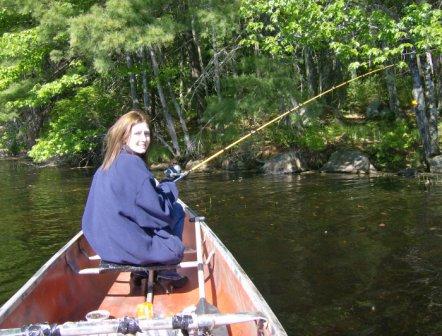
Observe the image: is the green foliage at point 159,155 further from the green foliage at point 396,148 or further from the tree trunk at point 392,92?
the tree trunk at point 392,92

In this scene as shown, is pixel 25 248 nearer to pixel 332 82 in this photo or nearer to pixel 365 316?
pixel 365 316

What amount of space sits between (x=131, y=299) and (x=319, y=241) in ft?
15.1

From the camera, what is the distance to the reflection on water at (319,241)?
6094 millimetres

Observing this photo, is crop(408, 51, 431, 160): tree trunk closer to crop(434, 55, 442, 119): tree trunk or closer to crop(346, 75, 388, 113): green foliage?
crop(434, 55, 442, 119): tree trunk

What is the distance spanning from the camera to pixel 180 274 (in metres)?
5.87

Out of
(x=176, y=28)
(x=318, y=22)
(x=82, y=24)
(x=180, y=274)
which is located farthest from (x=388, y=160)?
(x=180, y=274)

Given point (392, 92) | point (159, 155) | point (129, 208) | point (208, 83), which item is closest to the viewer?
point (129, 208)

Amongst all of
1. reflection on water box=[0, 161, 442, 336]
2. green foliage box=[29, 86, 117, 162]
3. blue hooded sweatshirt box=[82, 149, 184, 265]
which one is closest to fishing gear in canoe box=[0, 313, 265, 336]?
blue hooded sweatshirt box=[82, 149, 184, 265]

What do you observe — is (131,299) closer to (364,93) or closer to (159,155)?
(159,155)

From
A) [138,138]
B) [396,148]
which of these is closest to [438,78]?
[396,148]

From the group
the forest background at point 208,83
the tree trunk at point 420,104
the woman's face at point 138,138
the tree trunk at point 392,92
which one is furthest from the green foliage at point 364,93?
the woman's face at point 138,138

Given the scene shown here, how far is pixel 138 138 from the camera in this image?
4.43 metres

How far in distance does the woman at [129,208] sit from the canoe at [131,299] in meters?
0.52

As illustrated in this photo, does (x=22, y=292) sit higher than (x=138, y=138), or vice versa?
(x=138, y=138)
